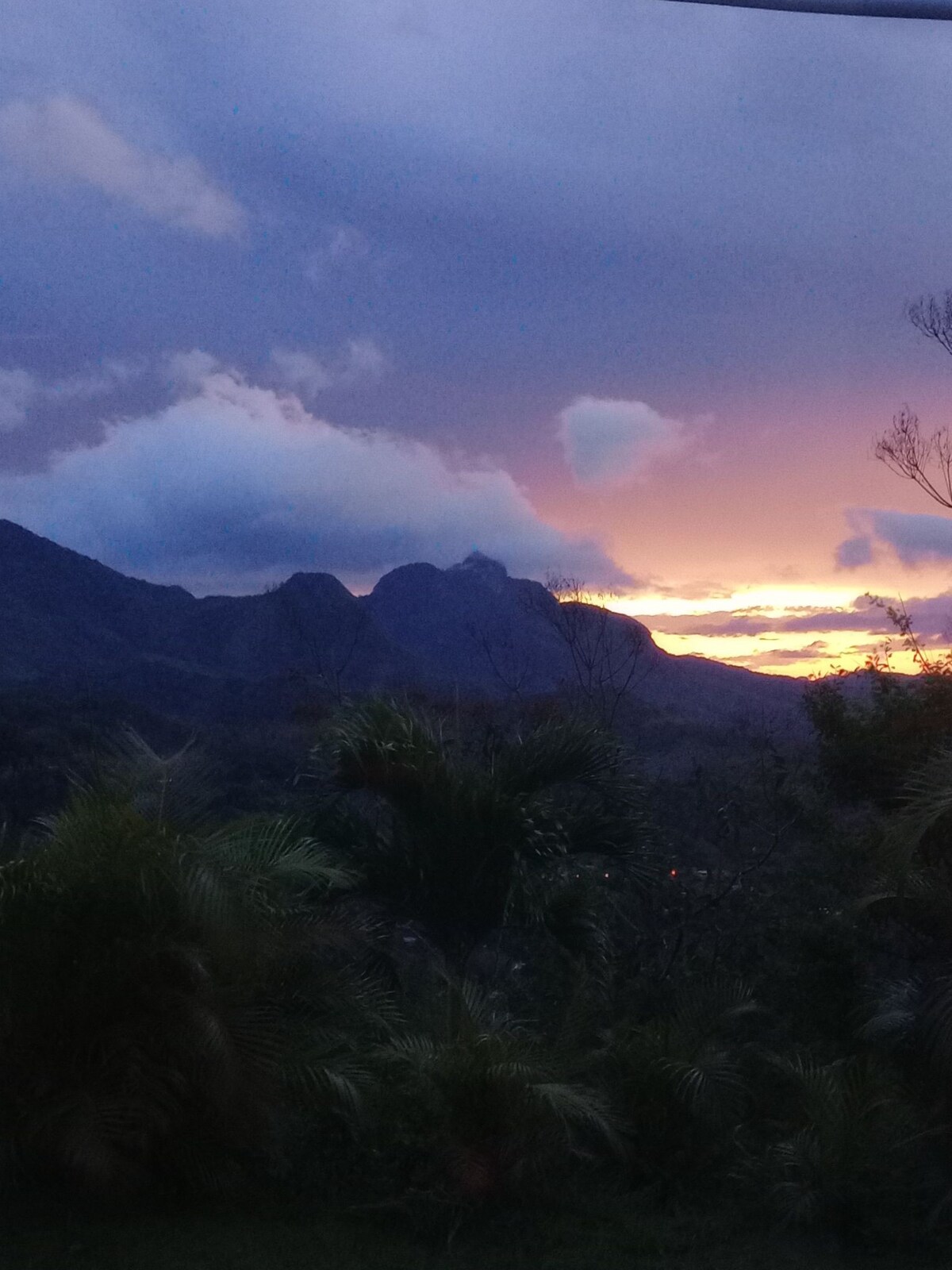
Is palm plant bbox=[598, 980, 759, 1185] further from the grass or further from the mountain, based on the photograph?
the mountain

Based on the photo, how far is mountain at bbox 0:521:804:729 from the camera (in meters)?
16.9

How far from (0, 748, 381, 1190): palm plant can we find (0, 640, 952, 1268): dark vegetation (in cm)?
2

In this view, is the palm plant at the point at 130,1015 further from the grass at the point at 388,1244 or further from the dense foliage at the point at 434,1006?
the grass at the point at 388,1244

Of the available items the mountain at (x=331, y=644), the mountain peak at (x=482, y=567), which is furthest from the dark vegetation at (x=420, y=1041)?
the mountain peak at (x=482, y=567)

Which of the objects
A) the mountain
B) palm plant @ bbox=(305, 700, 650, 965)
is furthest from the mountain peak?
palm plant @ bbox=(305, 700, 650, 965)

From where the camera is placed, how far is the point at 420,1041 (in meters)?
6.55

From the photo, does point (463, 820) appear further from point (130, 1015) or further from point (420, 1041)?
point (130, 1015)

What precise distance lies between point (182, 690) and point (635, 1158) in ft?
75.0

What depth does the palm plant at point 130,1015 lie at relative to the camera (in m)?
5.85

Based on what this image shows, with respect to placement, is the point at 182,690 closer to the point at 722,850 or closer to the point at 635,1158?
the point at 722,850

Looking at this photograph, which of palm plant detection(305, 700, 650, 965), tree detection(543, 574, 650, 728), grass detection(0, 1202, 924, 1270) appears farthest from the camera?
tree detection(543, 574, 650, 728)

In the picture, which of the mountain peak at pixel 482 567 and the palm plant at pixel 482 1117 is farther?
the mountain peak at pixel 482 567

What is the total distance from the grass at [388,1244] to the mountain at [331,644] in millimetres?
6723

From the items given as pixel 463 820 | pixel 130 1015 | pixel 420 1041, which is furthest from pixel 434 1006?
pixel 130 1015
